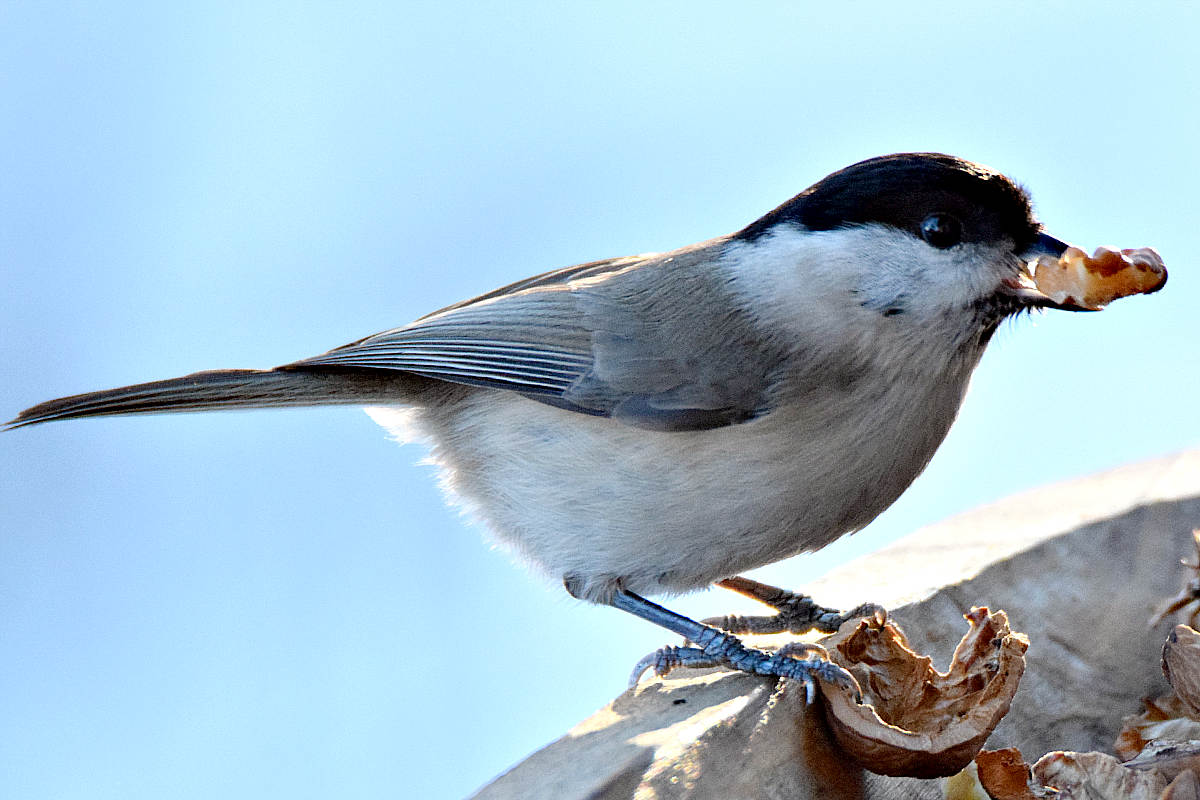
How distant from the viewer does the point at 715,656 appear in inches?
53.9

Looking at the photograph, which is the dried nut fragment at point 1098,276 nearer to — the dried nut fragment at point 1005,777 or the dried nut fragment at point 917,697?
the dried nut fragment at point 917,697

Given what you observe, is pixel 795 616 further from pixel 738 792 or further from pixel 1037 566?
pixel 738 792

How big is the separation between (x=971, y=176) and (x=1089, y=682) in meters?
0.68

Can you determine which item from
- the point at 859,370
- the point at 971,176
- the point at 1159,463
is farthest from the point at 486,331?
the point at 1159,463

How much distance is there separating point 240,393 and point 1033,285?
1024 millimetres

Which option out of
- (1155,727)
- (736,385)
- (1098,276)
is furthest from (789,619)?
(1098,276)

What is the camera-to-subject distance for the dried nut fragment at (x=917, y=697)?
117 cm

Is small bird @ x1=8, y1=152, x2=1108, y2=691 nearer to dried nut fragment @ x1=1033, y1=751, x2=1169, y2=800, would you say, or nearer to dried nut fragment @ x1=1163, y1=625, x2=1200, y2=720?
dried nut fragment @ x1=1033, y1=751, x2=1169, y2=800

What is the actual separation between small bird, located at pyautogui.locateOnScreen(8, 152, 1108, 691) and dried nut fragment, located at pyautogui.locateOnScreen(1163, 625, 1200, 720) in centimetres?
34

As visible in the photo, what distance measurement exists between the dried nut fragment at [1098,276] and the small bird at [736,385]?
0.6 inches

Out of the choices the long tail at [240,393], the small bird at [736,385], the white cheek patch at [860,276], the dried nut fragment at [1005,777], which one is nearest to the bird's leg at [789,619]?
the small bird at [736,385]

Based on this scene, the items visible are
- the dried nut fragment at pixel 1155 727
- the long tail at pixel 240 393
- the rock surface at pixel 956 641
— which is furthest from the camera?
the long tail at pixel 240 393

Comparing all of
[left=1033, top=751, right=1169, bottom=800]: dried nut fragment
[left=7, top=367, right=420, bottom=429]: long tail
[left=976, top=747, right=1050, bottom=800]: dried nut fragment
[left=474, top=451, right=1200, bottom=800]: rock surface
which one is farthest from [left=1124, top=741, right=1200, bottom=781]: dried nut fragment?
[left=7, top=367, right=420, bottom=429]: long tail

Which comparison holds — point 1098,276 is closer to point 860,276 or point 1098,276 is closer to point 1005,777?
point 860,276
